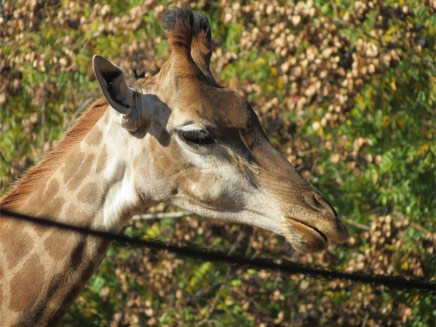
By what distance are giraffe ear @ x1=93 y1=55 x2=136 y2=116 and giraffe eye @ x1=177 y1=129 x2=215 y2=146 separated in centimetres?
30

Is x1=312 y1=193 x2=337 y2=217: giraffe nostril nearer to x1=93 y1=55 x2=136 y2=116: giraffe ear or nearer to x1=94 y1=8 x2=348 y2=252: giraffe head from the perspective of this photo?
x1=94 y1=8 x2=348 y2=252: giraffe head

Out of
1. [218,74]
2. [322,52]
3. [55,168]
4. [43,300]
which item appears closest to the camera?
[43,300]

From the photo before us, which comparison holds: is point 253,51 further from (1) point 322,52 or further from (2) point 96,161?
(2) point 96,161

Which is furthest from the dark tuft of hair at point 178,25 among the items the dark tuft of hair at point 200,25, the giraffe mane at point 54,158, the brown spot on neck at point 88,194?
the brown spot on neck at point 88,194

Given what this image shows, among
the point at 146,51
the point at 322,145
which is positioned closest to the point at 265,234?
the point at 322,145

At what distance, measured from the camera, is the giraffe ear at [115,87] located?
401cm

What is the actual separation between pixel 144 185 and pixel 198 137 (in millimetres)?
368

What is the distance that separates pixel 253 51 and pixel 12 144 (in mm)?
2348

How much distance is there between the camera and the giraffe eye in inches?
161

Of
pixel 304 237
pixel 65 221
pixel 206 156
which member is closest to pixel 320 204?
pixel 304 237

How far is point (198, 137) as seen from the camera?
4.09 m

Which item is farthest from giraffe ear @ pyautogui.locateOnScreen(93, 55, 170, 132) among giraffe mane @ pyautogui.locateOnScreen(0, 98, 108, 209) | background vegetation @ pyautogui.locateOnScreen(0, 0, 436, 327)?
background vegetation @ pyautogui.locateOnScreen(0, 0, 436, 327)

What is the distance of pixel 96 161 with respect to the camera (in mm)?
4184

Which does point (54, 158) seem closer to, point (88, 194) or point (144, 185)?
point (88, 194)
